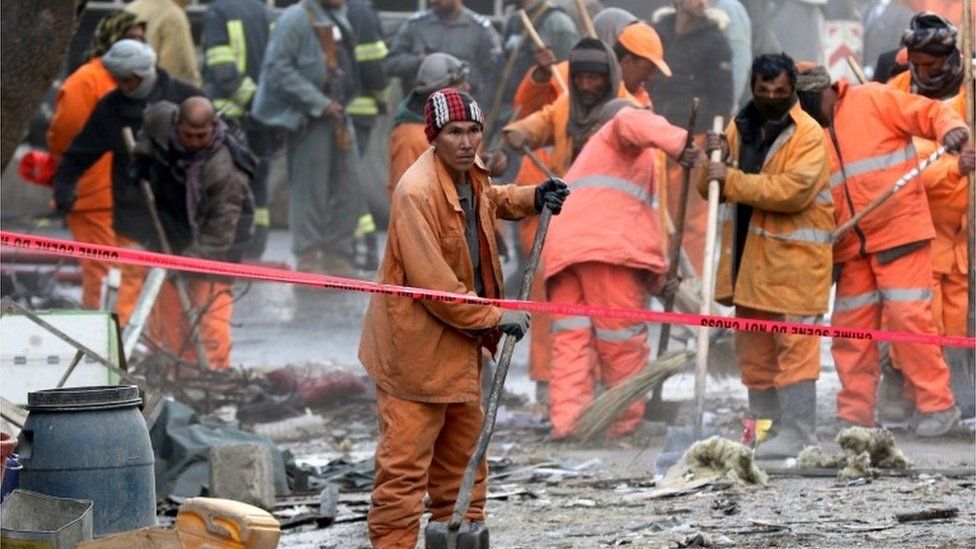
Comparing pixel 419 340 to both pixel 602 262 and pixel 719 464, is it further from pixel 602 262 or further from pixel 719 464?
pixel 602 262

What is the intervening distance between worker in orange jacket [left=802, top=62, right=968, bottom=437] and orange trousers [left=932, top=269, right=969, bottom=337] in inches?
13.1

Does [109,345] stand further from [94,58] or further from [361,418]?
[94,58]

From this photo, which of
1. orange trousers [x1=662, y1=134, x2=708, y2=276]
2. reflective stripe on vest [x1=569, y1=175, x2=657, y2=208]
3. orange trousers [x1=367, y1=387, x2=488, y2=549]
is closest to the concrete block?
orange trousers [x1=367, y1=387, x2=488, y2=549]

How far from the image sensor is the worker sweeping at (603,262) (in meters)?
11.1

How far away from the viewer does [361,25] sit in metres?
16.3

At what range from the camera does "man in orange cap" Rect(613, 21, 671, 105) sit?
12.2 m

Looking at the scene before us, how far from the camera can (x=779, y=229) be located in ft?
34.5

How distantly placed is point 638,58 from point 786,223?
2.02m

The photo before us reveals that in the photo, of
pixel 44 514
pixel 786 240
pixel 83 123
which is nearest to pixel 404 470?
pixel 44 514

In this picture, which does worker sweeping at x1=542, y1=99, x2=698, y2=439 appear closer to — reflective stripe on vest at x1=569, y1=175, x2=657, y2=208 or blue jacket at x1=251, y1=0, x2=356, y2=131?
reflective stripe on vest at x1=569, y1=175, x2=657, y2=208

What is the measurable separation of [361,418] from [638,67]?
237 centimetres

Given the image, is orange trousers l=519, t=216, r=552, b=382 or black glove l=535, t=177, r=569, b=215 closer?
black glove l=535, t=177, r=569, b=215

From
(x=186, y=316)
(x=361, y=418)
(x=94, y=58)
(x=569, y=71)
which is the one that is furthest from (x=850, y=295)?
(x=94, y=58)

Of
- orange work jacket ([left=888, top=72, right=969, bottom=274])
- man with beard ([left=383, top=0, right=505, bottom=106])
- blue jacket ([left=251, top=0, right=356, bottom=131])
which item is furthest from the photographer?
blue jacket ([left=251, top=0, right=356, bottom=131])
